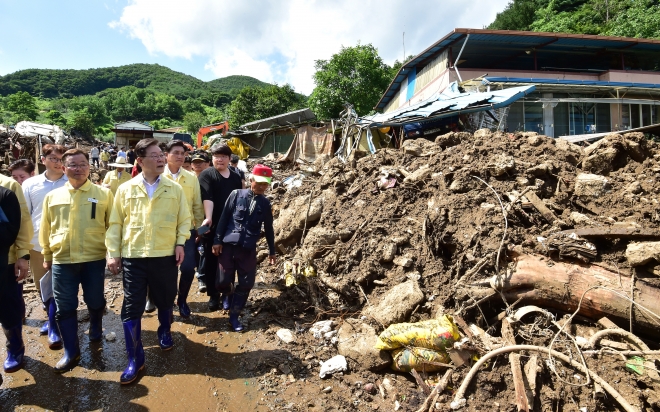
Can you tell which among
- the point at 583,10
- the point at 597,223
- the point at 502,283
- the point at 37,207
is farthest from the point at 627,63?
the point at 37,207

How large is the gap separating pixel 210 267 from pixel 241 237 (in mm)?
926

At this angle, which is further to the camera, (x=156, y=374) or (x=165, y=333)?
(x=165, y=333)

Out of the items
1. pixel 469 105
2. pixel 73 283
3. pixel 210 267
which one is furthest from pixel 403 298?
pixel 469 105

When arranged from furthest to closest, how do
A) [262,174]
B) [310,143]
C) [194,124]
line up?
[194,124], [310,143], [262,174]

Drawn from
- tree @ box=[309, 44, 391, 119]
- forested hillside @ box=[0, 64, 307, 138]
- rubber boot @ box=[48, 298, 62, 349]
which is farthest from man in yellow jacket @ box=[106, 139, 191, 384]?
forested hillside @ box=[0, 64, 307, 138]

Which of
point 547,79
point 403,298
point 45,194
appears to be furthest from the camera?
point 547,79

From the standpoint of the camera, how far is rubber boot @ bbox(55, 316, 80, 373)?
294 cm

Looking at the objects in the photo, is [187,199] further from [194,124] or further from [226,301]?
[194,124]

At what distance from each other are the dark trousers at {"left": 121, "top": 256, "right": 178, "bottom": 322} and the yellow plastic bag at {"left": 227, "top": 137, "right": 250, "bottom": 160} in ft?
48.7

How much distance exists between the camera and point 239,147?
1745cm

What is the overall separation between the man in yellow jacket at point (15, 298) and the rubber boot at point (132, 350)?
3.23ft

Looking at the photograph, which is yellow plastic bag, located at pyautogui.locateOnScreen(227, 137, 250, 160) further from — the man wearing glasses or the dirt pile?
the man wearing glasses

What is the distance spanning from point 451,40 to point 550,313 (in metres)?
12.6

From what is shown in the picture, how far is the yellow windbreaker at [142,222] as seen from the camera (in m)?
2.89
